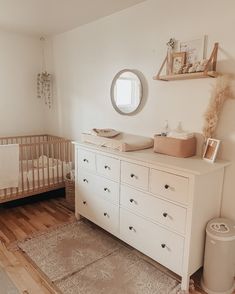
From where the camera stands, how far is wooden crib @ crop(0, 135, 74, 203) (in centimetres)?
298

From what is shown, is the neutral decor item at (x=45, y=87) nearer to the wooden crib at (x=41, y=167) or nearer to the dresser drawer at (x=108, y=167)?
the wooden crib at (x=41, y=167)

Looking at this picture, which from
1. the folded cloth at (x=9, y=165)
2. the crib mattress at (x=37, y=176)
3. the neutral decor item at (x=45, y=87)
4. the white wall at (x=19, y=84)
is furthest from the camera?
the neutral decor item at (x=45, y=87)

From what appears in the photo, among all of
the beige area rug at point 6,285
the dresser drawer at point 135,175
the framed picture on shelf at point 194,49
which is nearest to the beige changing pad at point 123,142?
the dresser drawer at point 135,175

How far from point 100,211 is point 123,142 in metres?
0.76

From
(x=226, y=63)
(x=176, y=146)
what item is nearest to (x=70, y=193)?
(x=176, y=146)

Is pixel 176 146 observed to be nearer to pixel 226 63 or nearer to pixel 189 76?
pixel 189 76

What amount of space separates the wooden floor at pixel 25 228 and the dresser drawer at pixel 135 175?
100 cm

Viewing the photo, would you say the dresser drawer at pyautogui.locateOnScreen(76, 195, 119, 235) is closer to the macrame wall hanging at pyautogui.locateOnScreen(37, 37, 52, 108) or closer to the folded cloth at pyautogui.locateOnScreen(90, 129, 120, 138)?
the folded cloth at pyautogui.locateOnScreen(90, 129, 120, 138)

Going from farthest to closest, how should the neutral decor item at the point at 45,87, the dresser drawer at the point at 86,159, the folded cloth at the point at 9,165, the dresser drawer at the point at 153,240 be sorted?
the neutral decor item at the point at 45,87 < the folded cloth at the point at 9,165 < the dresser drawer at the point at 86,159 < the dresser drawer at the point at 153,240

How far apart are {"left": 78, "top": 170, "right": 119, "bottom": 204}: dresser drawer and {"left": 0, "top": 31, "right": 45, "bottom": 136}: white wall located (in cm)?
174

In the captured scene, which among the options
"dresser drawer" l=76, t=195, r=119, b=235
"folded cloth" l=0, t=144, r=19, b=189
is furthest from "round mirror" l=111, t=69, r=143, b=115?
"folded cloth" l=0, t=144, r=19, b=189

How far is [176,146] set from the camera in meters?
1.99

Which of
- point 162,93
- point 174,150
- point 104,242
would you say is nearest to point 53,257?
point 104,242

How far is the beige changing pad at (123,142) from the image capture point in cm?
222
